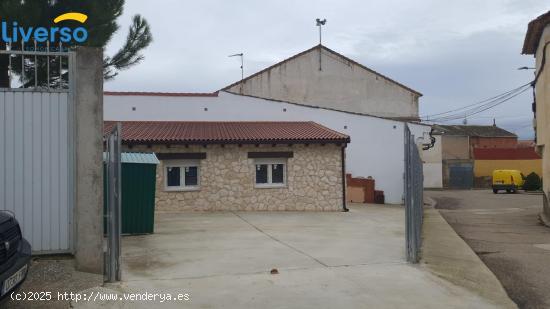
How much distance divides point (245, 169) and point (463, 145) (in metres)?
43.9

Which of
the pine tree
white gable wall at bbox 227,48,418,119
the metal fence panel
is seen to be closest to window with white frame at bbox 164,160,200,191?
the pine tree

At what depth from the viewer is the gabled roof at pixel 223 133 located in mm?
18311

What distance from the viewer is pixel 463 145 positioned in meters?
56.8

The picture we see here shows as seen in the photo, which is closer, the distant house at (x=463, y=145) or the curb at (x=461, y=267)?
the curb at (x=461, y=267)

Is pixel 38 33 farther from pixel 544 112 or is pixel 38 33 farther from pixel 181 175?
pixel 544 112

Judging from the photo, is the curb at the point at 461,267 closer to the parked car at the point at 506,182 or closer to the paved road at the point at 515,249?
the paved road at the point at 515,249

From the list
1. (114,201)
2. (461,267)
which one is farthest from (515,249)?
(114,201)

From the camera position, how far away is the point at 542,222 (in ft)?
54.8

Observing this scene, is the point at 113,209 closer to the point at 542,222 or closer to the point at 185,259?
the point at 185,259

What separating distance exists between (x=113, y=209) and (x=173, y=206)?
38.9 feet

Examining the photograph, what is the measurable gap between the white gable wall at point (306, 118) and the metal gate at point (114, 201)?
17.5 m

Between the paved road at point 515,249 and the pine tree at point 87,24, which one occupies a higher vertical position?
the pine tree at point 87,24

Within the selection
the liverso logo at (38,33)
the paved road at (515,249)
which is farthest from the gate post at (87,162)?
the liverso logo at (38,33)

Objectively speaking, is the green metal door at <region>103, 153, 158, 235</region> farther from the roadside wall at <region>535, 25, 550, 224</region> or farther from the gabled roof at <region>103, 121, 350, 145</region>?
the roadside wall at <region>535, 25, 550, 224</region>
